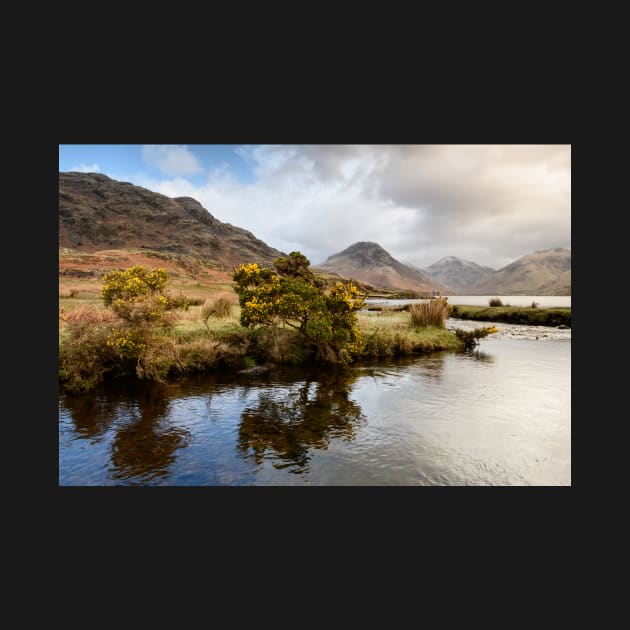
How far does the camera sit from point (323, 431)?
29.2 feet

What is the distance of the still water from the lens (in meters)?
6.87

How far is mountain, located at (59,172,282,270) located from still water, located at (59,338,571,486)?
9607cm

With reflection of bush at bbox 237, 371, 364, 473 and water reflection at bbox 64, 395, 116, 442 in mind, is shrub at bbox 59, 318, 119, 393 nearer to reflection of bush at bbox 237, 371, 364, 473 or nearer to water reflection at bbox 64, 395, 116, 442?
water reflection at bbox 64, 395, 116, 442

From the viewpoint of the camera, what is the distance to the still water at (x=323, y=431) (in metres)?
6.87

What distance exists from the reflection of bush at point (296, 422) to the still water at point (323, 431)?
4 cm

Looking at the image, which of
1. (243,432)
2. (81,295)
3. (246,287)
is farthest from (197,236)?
(243,432)

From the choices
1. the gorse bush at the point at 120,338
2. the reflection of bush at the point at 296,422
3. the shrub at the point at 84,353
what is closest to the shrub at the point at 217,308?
the gorse bush at the point at 120,338

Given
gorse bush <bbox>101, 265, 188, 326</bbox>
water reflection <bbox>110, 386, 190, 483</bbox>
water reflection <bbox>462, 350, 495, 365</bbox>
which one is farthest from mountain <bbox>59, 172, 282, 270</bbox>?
water reflection <bbox>110, 386, 190, 483</bbox>

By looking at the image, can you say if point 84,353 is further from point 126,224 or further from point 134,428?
point 126,224

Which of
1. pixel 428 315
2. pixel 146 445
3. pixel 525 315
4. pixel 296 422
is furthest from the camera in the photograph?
pixel 525 315

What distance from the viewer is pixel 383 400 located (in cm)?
1131

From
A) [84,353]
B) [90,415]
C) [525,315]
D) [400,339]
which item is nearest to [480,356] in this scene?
[400,339]

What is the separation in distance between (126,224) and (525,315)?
124935 mm

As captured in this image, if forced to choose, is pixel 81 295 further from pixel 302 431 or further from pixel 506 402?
pixel 506 402
